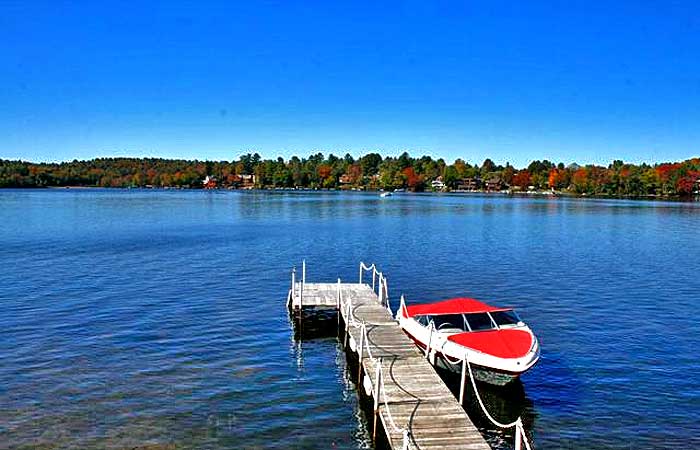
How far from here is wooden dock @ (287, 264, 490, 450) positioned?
635 inches

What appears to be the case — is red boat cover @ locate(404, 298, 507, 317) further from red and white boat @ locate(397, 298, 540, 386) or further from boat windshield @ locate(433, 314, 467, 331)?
boat windshield @ locate(433, 314, 467, 331)

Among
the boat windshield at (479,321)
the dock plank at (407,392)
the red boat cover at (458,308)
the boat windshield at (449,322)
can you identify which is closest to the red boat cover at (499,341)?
the boat windshield at (479,321)

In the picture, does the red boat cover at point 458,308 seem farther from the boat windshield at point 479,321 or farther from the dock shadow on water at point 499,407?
the dock shadow on water at point 499,407

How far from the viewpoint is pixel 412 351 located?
23.8 m

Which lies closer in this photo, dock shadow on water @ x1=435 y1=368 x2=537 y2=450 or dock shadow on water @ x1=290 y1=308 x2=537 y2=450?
dock shadow on water @ x1=290 y1=308 x2=537 y2=450

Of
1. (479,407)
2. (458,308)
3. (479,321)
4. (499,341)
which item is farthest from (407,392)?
(458,308)

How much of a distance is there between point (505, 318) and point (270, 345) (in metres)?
12.0

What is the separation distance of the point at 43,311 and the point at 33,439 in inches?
744

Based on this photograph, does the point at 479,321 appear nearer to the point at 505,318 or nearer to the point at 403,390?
the point at 505,318

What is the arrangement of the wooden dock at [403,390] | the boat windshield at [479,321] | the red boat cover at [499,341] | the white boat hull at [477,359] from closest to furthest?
1. the wooden dock at [403,390]
2. the white boat hull at [477,359]
3. the red boat cover at [499,341]
4. the boat windshield at [479,321]

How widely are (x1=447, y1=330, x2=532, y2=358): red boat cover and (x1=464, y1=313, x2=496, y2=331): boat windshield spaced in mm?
494

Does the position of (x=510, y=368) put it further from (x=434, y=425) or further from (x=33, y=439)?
(x=33, y=439)

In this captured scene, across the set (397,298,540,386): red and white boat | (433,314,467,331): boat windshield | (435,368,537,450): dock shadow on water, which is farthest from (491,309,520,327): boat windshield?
(435,368,537,450): dock shadow on water

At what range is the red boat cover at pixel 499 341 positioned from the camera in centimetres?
2181
